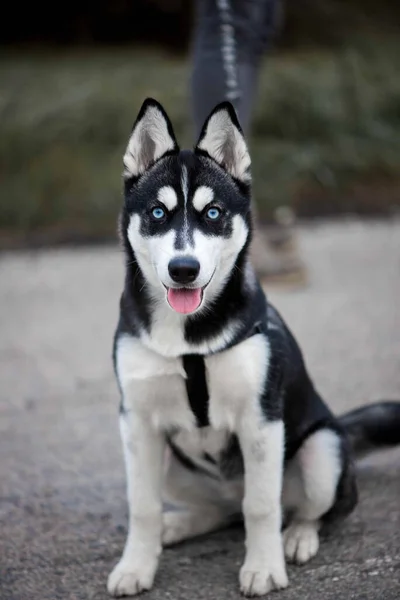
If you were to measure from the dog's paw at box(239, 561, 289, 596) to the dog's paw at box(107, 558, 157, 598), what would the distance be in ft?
0.79

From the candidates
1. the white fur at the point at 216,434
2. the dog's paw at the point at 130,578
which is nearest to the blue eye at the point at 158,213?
the white fur at the point at 216,434

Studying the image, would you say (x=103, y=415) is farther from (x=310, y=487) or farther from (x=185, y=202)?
(x=185, y=202)

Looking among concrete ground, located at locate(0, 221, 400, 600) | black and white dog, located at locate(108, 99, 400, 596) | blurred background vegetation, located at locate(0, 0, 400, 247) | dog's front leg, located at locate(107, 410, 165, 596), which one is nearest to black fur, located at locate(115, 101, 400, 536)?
black and white dog, located at locate(108, 99, 400, 596)

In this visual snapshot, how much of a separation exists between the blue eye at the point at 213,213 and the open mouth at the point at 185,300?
0.59 ft

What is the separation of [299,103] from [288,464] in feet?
18.8

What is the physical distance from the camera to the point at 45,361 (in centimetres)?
415

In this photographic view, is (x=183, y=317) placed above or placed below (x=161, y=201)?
below

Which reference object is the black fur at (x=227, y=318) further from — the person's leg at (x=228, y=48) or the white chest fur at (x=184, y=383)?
the person's leg at (x=228, y=48)

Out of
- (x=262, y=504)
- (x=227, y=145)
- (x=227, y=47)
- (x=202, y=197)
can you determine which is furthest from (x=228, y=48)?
(x=262, y=504)

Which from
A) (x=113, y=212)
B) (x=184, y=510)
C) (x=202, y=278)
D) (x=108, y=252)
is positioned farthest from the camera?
(x=113, y=212)

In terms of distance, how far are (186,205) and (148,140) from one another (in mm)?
247

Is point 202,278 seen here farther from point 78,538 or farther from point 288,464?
point 78,538

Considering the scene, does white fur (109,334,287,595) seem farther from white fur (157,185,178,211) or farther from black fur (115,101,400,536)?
white fur (157,185,178,211)

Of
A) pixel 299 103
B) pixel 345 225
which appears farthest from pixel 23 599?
pixel 299 103
